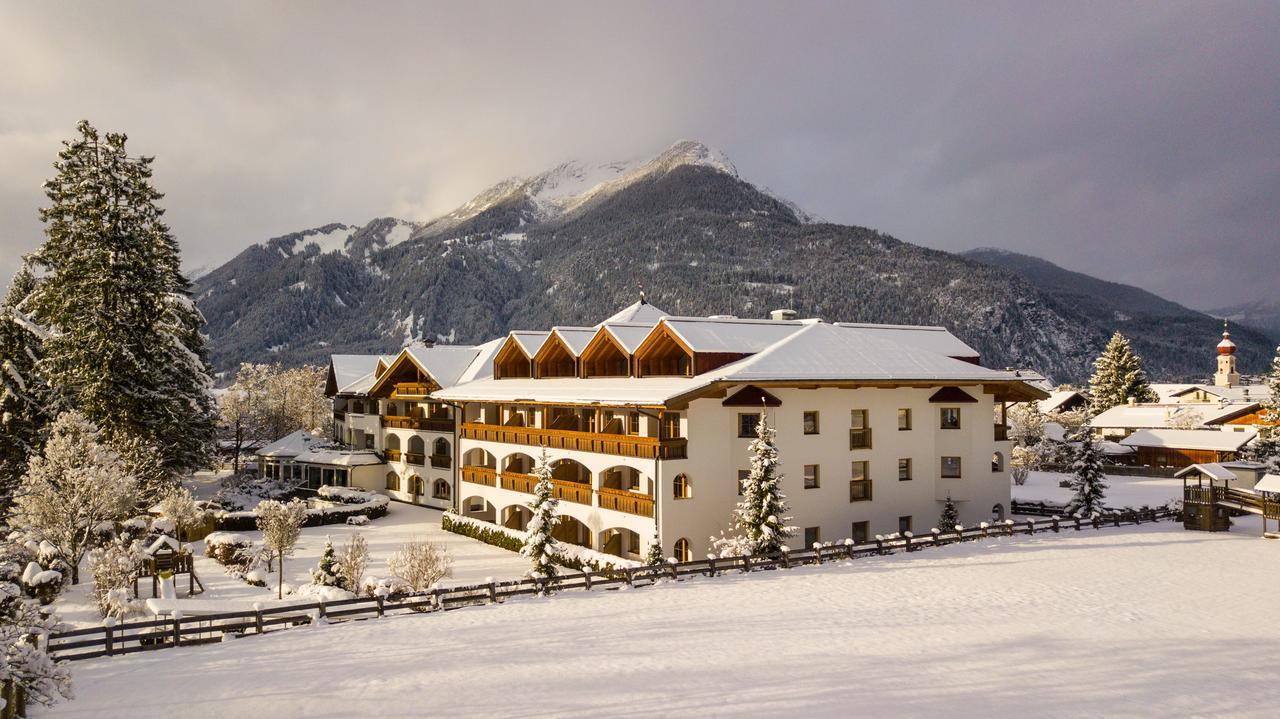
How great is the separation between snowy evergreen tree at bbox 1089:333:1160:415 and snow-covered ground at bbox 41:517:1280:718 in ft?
215

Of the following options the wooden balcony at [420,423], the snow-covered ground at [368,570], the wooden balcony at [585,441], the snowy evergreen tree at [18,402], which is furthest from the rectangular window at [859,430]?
the snowy evergreen tree at [18,402]

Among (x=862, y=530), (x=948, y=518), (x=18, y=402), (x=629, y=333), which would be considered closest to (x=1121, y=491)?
(x=948, y=518)

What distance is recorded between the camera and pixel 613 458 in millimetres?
33344

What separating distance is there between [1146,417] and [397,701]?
263ft

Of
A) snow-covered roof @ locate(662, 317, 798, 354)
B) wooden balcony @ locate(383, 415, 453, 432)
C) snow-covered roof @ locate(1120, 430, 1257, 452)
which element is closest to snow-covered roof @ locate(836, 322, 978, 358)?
snow-covered roof @ locate(662, 317, 798, 354)

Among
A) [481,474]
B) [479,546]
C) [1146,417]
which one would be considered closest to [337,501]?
[481,474]

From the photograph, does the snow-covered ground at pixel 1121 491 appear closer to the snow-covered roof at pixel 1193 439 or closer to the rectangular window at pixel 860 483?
the snow-covered roof at pixel 1193 439

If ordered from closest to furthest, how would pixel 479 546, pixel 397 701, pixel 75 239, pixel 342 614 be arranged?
pixel 397 701 < pixel 342 614 < pixel 75 239 < pixel 479 546

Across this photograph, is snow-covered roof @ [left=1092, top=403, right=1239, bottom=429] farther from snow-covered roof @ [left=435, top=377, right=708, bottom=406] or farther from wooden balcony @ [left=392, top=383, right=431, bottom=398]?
wooden balcony @ [left=392, top=383, right=431, bottom=398]

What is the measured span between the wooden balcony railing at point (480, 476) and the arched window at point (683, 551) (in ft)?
44.4

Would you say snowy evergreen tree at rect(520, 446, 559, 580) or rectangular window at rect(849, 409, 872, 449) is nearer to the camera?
snowy evergreen tree at rect(520, 446, 559, 580)

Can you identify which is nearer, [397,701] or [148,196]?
[397,701]

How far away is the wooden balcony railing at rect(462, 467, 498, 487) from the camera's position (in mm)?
41594

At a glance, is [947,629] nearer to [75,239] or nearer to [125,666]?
[125,666]
